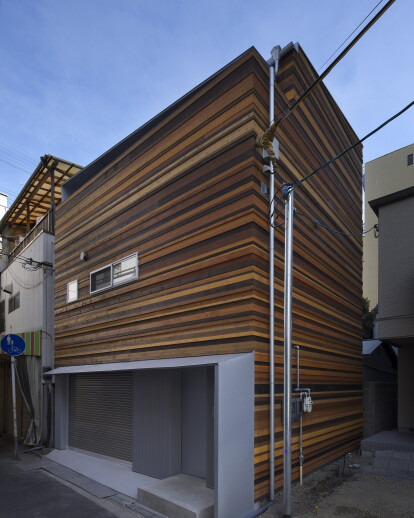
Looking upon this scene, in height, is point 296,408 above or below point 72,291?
below

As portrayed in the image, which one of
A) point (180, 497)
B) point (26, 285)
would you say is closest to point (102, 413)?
point (180, 497)

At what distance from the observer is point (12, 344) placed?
10.1 metres

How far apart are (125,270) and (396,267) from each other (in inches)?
241

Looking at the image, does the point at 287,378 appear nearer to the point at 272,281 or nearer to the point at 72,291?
the point at 272,281

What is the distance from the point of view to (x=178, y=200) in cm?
736

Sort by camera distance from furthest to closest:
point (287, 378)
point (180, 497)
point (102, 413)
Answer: point (102, 413) < point (180, 497) < point (287, 378)

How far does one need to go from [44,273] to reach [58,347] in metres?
2.38

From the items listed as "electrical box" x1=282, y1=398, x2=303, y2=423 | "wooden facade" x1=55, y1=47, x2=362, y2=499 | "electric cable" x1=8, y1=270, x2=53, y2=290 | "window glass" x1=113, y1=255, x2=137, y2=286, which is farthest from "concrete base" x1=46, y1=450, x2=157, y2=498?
"electric cable" x1=8, y1=270, x2=53, y2=290

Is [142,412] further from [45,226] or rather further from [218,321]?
[45,226]

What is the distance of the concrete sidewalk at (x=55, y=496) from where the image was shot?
20.0 feet

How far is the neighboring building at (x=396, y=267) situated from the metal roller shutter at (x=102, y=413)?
5.93m

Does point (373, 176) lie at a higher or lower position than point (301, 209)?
higher

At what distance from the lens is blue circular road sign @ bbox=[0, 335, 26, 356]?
32.8ft

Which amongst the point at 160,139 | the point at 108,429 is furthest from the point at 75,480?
the point at 160,139
